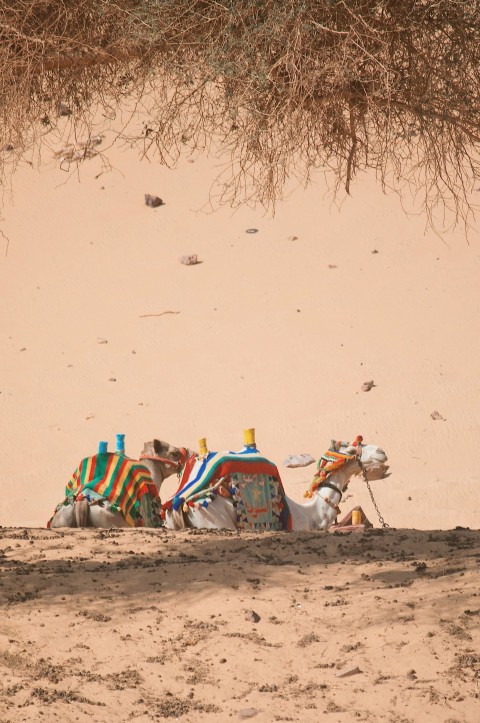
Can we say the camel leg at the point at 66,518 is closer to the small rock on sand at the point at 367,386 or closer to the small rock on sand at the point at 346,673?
the small rock on sand at the point at 346,673

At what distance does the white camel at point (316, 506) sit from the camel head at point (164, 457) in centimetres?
86

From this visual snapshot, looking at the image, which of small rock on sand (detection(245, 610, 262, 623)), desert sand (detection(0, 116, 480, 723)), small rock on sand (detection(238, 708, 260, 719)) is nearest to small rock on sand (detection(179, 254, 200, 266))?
desert sand (detection(0, 116, 480, 723))

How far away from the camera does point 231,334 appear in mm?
17781

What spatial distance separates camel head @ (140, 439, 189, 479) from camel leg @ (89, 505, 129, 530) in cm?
95

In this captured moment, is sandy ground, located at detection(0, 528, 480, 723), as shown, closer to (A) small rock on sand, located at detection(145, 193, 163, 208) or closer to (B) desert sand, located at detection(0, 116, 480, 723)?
(B) desert sand, located at detection(0, 116, 480, 723)

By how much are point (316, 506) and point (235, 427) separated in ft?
21.8

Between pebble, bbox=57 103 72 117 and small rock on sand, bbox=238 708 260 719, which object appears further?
pebble, bbox=57 103 72 117

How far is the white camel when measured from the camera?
316 inches

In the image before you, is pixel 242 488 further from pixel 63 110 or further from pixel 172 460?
pixel 63 110

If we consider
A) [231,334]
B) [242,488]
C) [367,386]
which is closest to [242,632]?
[242,488]

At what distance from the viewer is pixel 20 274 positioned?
20031mm

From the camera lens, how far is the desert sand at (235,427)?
4.86m

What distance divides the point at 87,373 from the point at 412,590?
1179 centimetres

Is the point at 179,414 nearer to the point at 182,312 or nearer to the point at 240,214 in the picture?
the point at 182,312
